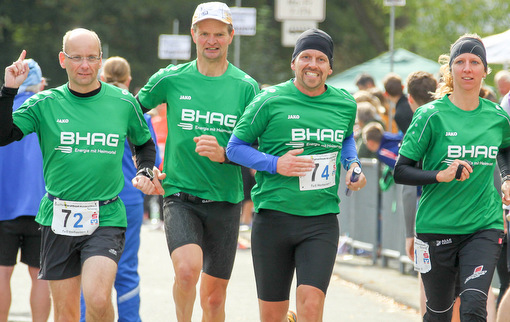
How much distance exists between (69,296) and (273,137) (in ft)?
5.32

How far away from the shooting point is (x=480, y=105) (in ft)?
20.9

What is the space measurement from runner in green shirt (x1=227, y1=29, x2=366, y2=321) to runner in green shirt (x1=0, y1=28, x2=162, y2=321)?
76 centimetres

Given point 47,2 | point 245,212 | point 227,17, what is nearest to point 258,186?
point 227,17

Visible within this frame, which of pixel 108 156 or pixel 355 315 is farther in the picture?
pixel 355 315

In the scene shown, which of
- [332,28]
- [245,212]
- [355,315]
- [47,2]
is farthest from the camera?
[332,28]

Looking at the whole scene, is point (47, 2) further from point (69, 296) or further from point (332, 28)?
point (69, 296)

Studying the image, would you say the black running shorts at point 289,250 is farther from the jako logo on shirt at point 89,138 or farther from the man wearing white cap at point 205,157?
the jako logo on shirt at point 89,138

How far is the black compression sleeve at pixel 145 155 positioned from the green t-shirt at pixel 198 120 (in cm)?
22

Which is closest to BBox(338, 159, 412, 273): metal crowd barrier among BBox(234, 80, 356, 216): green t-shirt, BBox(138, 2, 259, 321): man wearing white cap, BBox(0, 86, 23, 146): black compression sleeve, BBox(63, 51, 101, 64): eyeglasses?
BBox(138, 2, 259, 321): man wearing white cap

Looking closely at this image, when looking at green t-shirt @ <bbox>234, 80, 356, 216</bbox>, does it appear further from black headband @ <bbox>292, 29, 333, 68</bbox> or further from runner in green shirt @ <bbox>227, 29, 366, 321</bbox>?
black headband @ <bbox>292, 29, 333, 68</bbox>

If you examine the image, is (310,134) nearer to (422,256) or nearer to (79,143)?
(422,256)

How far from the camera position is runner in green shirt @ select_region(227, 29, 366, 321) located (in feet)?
19.9

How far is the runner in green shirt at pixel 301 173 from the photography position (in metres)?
6.05

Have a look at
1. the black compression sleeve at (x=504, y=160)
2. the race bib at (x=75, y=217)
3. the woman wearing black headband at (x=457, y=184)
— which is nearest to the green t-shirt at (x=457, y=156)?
the woman wearing black headband at (x=457, y=184)
